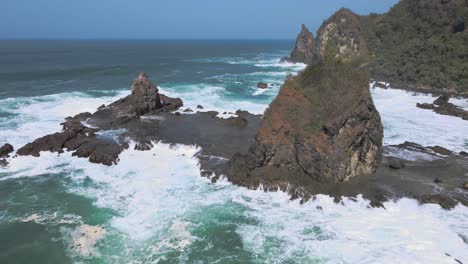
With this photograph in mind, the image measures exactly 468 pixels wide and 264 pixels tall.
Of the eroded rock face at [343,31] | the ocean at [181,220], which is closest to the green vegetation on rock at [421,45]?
the eroded rock face at [343,31]

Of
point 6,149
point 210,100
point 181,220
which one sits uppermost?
point 210,100

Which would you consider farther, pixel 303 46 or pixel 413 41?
pixel 303 46

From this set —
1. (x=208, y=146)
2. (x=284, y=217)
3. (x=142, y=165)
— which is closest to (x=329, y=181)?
(x=284, y=217)

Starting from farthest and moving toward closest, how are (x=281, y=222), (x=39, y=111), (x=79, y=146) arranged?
(x=39, y=111) < (x=79, y=146) < (x=281, y=222)

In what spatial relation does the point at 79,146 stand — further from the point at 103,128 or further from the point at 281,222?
the point at 281,222

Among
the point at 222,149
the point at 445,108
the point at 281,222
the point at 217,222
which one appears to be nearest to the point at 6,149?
the point at 222,149

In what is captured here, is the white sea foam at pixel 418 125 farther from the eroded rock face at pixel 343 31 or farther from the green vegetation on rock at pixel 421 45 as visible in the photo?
the eroded rock face at pixel 343 31
